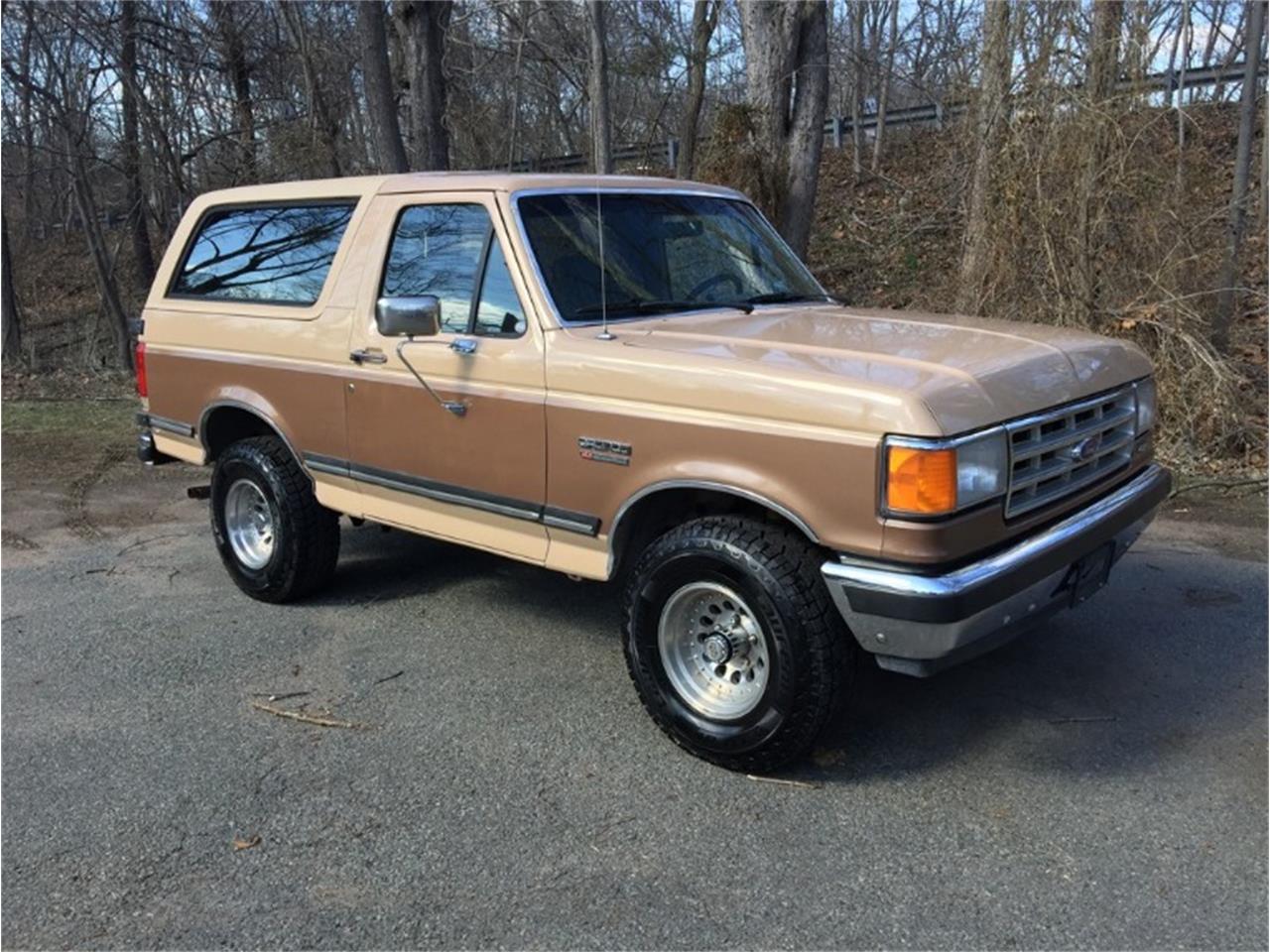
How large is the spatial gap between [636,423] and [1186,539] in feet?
13.1

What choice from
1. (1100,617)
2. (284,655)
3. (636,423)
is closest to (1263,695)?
(1100,617)

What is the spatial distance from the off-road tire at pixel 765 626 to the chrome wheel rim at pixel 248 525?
261 cm

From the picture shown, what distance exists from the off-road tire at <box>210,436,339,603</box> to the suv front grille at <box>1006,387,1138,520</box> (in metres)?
3.40

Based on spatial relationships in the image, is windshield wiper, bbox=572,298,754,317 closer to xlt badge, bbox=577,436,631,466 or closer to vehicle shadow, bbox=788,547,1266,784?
xlt badge, bbox=577,436,631,466

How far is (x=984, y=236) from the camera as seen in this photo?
848 centimetres

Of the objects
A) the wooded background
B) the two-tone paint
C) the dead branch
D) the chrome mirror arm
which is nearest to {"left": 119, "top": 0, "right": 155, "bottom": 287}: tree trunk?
the wooded background

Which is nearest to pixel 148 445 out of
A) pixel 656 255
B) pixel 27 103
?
pixel 656 255

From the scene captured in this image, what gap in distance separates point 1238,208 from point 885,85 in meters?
11.7

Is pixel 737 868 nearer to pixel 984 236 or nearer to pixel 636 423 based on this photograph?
pixel 636 423

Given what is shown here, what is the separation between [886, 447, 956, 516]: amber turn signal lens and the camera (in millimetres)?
3217

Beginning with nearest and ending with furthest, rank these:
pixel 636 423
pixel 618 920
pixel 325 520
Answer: pixel 618 920, pixel 636 423, pixel 325 520

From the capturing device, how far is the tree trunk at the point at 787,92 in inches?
375

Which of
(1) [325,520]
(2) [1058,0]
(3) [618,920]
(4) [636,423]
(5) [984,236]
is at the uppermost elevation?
(2) [1058,0]

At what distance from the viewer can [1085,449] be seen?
3852 millimetres
